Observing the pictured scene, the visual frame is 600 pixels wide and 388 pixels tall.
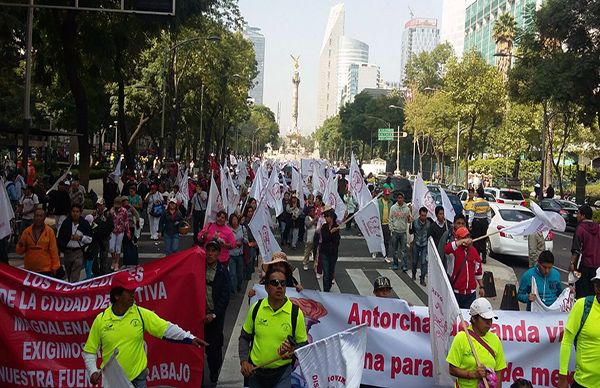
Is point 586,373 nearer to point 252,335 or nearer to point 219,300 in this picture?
point 252,335

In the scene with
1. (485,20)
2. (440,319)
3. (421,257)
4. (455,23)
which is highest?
(455,23)

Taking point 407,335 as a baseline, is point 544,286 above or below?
above

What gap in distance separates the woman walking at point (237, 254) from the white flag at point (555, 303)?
501cm

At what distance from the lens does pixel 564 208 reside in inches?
1246

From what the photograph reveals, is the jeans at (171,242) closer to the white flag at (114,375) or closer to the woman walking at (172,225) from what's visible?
the woman walking at (172,225)

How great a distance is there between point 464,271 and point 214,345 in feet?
11.3

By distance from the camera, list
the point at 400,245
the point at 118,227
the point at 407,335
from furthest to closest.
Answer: the point at 400,245 → the point at 118,227 → the point at 407,335

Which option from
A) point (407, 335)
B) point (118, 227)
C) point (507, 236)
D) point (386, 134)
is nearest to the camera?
point (407, 335)

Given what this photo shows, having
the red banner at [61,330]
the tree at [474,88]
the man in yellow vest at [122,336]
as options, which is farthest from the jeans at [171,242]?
the tree at [474,88]

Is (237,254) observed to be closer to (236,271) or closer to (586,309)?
(236,271)

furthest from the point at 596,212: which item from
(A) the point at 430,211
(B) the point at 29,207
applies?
(B) the point at 29,207

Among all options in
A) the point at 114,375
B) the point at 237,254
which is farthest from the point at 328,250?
the point at 114,375

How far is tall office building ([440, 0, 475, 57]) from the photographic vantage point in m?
160

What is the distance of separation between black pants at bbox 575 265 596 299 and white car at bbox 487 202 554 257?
6153 mm
